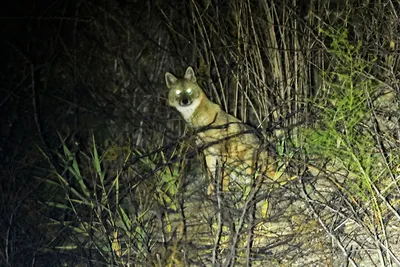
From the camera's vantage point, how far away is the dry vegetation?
3.82 metres

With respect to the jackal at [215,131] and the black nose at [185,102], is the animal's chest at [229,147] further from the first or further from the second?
the black nose at [185,102]

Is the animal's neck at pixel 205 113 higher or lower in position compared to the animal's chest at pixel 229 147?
higher

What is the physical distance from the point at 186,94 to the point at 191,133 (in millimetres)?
407

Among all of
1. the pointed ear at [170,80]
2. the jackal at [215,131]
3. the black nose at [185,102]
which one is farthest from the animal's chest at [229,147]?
the pointed ear at [170,80]

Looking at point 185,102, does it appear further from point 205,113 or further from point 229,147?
point 229,147

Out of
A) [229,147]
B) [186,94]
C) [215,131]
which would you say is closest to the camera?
[229,147]

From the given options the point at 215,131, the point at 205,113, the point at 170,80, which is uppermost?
the point at 170,80

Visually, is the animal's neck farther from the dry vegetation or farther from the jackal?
the dry vegetation

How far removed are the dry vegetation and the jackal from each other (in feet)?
0.44

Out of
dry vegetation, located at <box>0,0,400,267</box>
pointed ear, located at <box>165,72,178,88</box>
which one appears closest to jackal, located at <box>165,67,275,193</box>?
pointed ear, located at <box>165,72,178,88</box>

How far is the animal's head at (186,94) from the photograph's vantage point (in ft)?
16.0

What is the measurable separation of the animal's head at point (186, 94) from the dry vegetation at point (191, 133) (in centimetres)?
19

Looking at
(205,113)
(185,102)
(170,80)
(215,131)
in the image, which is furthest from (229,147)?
(170,80)

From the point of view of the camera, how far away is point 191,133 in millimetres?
4637
